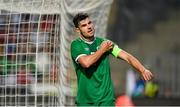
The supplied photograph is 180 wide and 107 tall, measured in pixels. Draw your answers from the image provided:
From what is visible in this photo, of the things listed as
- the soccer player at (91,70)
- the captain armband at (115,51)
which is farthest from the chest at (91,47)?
the captain armband at (115,51)

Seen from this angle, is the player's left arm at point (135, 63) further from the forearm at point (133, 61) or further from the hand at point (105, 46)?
the hand at point (105, 46)

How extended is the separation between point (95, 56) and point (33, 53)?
218cm

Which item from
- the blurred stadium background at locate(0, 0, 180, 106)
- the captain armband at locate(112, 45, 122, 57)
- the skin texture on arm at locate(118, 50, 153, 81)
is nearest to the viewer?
the skin texture on arm at locate(118, 50, 153, 81)

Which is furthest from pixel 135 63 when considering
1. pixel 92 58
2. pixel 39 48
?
pixel 39 48

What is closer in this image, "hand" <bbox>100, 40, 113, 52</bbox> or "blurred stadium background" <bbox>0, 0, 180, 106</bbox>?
"hand" <bbox>100, 40, 113, 52</bbox>

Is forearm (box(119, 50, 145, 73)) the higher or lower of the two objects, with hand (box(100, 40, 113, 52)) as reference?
lower

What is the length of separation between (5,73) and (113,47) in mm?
2107

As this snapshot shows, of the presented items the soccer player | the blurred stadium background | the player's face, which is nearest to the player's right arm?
the soccer player

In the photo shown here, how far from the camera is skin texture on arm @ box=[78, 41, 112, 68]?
6.09 meters

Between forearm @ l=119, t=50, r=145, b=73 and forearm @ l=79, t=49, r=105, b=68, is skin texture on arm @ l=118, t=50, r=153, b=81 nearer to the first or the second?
forearm @ l=119, t=50, r=145, b=73

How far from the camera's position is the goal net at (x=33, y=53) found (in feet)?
26.6

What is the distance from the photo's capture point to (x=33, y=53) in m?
8.17

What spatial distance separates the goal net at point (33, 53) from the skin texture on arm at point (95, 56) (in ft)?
6.33

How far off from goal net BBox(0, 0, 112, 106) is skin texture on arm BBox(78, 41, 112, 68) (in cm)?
193
